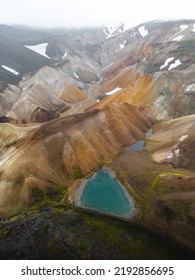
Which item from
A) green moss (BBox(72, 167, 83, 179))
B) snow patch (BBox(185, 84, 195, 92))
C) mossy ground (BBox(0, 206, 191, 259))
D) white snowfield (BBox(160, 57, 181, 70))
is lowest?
white snowfield (BBox(160, 57, 181, 70))

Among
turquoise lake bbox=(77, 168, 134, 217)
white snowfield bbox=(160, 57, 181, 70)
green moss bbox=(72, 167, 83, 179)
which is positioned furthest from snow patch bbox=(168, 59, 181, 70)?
green moss bbox=(72, 167, 83, 179)

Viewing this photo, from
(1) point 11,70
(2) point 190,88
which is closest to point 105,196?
(2) point 190,88

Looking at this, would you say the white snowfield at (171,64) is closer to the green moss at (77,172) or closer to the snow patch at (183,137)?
the snow patch at (183,137)

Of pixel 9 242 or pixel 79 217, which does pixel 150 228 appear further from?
pixel 9 242

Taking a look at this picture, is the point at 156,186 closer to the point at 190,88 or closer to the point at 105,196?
the point at 105,196

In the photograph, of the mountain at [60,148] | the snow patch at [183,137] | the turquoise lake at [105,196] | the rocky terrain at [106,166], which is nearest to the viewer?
the rocky terrain at [106,166]

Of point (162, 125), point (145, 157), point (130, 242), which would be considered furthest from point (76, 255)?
point (162, 125)

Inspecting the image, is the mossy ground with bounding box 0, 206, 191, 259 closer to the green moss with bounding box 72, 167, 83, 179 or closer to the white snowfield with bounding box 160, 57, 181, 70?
the green moss with bounding box 72, 167, 83, 179

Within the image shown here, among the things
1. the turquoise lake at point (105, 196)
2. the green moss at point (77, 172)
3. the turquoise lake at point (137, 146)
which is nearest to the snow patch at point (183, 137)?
the turquoise lake at point (137, 146)
